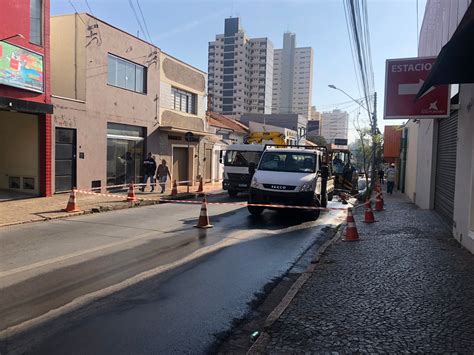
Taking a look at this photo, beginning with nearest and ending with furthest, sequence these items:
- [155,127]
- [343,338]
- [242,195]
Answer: [343,338] < [242,195] < [155,127]

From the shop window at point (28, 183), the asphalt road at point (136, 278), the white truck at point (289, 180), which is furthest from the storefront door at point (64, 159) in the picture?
the white truck at point (289, 180)

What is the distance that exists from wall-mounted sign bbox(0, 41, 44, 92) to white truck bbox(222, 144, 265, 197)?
8436mm

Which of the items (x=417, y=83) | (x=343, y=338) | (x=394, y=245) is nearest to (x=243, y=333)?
(x=343, y=338)

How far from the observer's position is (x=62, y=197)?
15.9 metres

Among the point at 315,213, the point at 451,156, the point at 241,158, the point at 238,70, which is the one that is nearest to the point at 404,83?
the point at 451,156

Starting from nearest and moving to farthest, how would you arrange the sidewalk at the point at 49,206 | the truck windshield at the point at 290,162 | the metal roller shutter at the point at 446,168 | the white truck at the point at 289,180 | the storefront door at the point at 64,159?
the metal roller shutter at the point at 446,168
the sidewalk at the point at 49,206
the white truck at the point at 289,180
the truck windshield at the point at 290,162
the storefront door at the point at 64,159

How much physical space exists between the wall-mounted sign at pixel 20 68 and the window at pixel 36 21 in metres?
0.62

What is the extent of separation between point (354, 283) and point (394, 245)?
305 cm

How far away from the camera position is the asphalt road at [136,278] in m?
4.22

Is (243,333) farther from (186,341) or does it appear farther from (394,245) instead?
(394,245)

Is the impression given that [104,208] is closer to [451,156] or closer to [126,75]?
[126,75]

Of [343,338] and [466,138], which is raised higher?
[466,138]

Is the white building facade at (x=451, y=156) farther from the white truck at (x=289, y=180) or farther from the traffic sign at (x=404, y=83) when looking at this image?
the white truck at (x=289, y=180)

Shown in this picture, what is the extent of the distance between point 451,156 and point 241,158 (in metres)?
9.99
